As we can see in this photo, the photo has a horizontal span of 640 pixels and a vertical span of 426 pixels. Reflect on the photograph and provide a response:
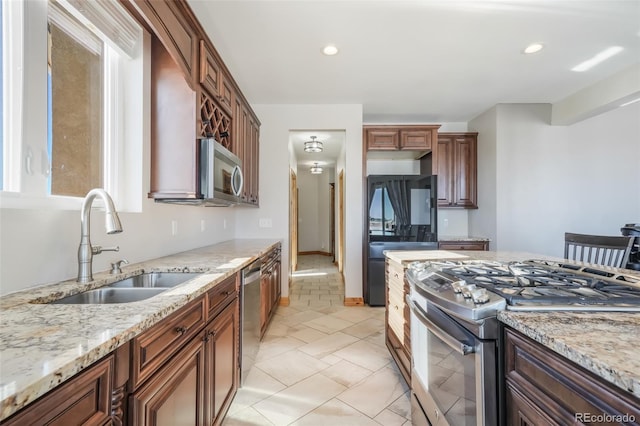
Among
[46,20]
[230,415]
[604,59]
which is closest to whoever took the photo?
[46,20]

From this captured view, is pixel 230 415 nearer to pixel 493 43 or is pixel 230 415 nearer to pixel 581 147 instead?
pixel 493 43

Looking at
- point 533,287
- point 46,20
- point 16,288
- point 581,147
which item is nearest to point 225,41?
point 46,20

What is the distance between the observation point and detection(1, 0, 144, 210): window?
111 cm

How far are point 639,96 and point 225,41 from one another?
4134 millimetres

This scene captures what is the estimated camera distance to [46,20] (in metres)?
1.23

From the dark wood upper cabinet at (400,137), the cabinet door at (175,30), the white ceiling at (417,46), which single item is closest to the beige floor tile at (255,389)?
the cabinet door at (175,30)

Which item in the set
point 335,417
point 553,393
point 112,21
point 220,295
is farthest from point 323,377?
point 112,21

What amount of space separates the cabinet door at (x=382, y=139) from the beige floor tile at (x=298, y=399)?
2.89 m

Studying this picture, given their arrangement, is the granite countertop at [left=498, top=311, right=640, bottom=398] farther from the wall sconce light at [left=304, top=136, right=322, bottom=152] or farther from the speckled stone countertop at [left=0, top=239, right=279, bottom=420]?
the wall sconce light at [left=304, top=136, right=322, bottom=152]

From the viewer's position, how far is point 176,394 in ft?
3.40

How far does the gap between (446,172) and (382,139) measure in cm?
112

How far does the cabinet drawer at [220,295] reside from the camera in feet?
4.48

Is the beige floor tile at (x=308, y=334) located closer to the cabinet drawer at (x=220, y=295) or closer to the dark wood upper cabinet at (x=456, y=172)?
the cabinet drawer at (x=220, y=295)

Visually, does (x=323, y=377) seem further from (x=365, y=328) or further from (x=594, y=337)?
(x=594, y=337)
